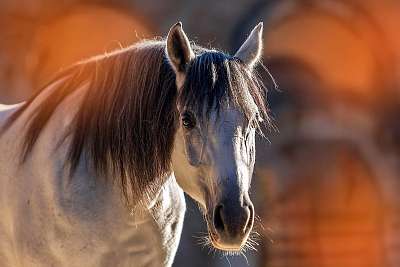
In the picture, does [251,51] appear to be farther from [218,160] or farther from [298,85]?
[298,85]

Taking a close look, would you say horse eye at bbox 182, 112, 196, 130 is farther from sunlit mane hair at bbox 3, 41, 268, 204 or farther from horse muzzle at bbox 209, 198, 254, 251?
horse muzzle at bbox 209, 198, 254, 251

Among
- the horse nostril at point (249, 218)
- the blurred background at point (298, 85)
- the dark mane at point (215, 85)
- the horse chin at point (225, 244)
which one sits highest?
the dark mane at point (215, 85)

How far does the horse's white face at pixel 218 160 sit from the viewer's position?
3.09m

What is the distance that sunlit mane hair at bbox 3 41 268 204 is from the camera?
3238mm

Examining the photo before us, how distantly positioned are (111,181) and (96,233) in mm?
161

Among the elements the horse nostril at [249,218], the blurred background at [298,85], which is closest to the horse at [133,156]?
the horse nostril at [249,218]

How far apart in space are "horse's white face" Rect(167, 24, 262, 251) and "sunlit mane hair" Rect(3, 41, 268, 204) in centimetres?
4

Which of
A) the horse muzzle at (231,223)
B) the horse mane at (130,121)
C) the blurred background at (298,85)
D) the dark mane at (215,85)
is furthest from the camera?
the blurred background at (298,85)

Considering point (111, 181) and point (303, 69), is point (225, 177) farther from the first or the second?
point (303, 69)

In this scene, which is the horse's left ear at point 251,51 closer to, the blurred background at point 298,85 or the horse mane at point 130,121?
the horse mane at point 130,121

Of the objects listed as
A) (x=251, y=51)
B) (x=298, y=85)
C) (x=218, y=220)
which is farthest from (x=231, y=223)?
(x=298, y=85)

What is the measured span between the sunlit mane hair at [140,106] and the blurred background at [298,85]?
461cm

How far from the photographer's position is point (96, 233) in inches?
136

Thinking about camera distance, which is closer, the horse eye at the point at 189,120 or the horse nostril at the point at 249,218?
the horse nostril at the point at 249,218
